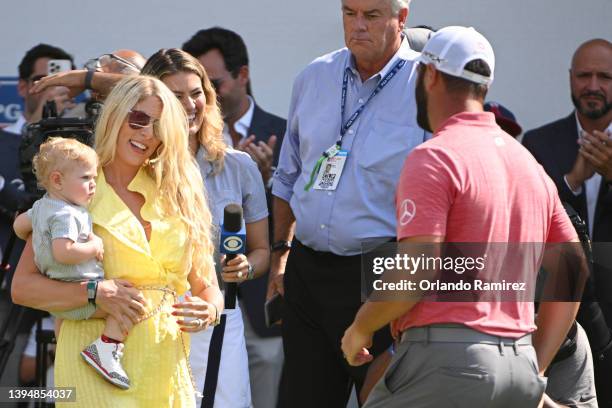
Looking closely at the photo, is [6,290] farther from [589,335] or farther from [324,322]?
[589,335]

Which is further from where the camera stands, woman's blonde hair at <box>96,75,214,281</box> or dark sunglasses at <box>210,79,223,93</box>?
dark sunglasses at <box>210,79,223,93</box>

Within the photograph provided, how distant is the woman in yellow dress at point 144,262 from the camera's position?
348cm

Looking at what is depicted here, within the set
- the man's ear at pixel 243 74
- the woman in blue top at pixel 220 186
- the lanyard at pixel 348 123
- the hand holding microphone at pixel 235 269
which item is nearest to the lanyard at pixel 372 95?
the lanyard at pixel 348 123

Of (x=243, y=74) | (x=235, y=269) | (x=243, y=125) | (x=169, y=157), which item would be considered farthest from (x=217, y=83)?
(x=169, y=157)

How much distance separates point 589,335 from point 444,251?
1.66m

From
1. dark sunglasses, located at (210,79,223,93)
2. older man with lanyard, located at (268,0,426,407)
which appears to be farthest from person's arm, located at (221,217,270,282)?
dark sunglasses, located at (210,79,223,93)

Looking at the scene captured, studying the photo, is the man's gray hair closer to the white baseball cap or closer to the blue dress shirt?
the blue dress shirt

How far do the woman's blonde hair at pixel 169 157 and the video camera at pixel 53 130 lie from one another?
0.31 meters

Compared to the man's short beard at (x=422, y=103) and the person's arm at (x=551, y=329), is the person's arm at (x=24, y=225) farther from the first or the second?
the person's arm at (x=551, y=329)

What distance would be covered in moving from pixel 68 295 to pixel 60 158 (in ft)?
1.29

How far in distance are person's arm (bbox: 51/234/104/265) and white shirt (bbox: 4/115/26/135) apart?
2.76 meters

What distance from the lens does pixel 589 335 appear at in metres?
4.65

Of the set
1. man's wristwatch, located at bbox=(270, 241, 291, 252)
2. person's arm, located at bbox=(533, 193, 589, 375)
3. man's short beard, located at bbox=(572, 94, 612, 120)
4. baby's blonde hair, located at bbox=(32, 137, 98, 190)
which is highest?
baby's blonde hair, located at bbox=(32, 137, 98, 190)

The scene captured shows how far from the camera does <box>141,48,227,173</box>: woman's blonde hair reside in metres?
4.37
